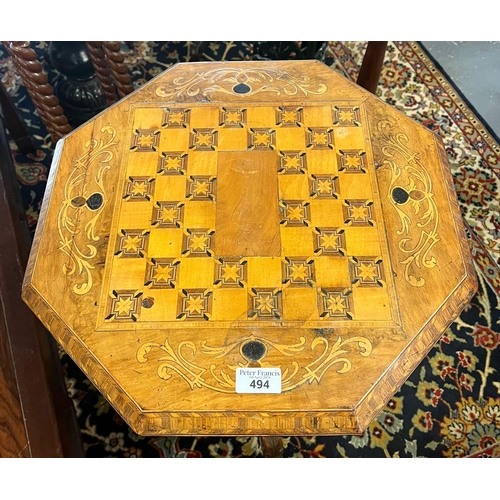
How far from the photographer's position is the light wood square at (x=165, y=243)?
1.02m

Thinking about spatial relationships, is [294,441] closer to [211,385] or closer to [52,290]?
[211,385]

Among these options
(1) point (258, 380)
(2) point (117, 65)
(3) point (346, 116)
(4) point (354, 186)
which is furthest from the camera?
(2) point (117, 65)

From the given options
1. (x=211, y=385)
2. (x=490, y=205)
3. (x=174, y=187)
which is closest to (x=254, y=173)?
(x=174, y=187)

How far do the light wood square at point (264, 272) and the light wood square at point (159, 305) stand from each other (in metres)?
0.16

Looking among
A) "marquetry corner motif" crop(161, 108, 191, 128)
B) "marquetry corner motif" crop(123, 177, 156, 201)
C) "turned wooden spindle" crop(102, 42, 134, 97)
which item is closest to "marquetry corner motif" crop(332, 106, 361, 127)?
"marquetry corner motif" crop(161, 108, 191, 128)

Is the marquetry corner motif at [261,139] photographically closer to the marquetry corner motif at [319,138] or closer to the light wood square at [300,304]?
the marquetry corner motif at [319,138]

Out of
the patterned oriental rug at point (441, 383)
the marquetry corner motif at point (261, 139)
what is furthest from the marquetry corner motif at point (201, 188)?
the patterned oriental rug at point (441, 383)

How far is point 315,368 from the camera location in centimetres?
89

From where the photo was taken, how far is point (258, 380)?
0.88 meters

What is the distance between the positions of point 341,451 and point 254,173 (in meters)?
0.90

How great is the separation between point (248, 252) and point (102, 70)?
126 cm

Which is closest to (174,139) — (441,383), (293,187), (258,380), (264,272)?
(293,187)

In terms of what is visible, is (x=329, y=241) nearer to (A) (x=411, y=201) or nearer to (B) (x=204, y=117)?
(A) (x=411, y=201)

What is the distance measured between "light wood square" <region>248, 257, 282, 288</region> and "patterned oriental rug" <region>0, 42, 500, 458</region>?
72 centimetres
